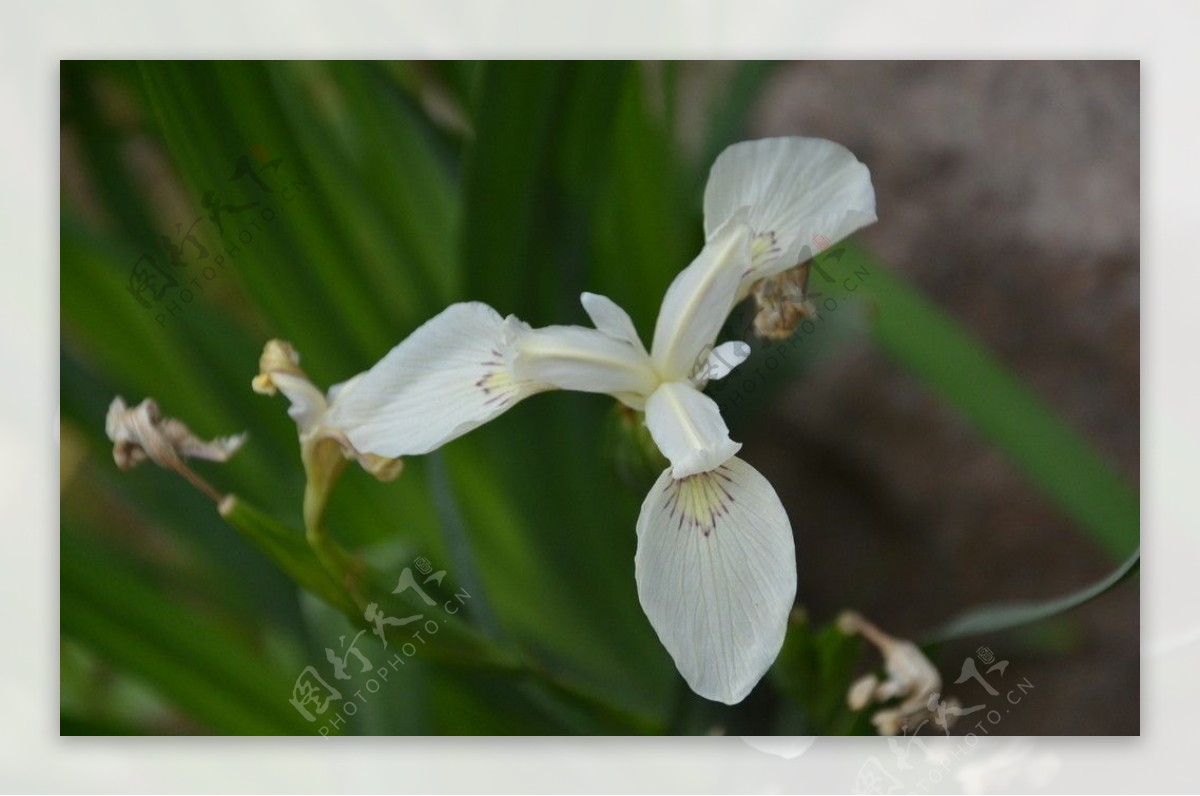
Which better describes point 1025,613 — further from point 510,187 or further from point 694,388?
point 510,187

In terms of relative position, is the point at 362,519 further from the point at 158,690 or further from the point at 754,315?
the point at 754,315

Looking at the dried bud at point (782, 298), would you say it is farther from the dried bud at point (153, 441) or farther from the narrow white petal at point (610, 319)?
the dried bud at point (153, 441)

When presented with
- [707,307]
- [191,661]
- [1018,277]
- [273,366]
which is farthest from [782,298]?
[191,661]

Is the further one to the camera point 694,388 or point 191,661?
point 191,661

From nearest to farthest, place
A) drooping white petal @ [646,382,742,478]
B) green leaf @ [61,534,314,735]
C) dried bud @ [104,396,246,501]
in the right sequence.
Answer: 1. drooping white petal @ [646,382,742,478]
2. dried bud @ [104,396,246,501]
3. green leaf @ [61,534,314,735]

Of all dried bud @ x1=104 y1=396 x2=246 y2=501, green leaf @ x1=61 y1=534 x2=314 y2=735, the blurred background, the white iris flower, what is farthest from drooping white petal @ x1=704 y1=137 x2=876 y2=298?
green leaf @ x1=61 y1=534 x2=314 y2=735

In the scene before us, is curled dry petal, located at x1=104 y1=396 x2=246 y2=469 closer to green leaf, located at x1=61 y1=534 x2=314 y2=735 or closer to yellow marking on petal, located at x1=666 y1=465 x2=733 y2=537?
green leaf, located at x1=61 y1=534 x2=314 y2=735
